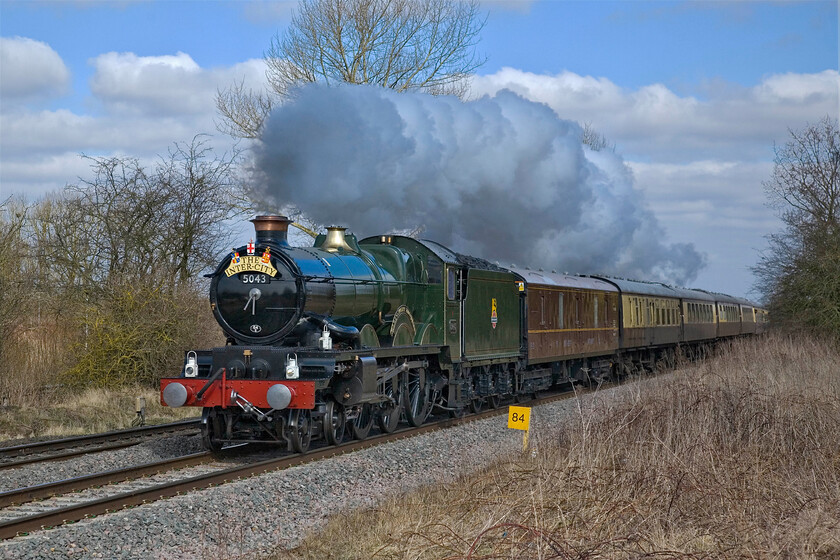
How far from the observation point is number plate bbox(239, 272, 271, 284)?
11273 millimetres

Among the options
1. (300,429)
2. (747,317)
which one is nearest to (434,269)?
(300,429)

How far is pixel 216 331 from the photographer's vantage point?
794 inches

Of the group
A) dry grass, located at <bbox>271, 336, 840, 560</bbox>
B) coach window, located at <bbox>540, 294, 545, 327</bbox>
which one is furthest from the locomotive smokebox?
coach window, located at <bbox>540, 294, 545, 327</bbox>

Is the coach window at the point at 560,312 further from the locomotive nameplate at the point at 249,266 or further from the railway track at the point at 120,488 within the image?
the locomotive nameplate at the point at 249,266

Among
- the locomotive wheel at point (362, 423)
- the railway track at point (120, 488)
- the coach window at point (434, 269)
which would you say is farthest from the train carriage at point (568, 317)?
the railway track at point (120, 488)

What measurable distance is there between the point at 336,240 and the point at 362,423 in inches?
105

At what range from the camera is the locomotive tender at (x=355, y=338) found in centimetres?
1088

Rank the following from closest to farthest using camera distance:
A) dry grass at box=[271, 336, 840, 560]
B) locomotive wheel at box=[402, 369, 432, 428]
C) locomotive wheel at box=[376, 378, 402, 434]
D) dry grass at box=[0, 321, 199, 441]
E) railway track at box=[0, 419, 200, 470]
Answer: dry grass at box=[271, 336, 840, 560]
railway track at box=[0, 419, 200, 470]
locomotive wheel at box=[376, 378, 402, 434]
locomotive wheel at box=[402, 369, 432, 428]
dry grass at box=[0, 321, 199, 441]

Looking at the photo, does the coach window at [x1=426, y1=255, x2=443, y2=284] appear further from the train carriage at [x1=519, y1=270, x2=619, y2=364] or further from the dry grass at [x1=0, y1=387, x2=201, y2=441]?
the dry grass at [x1=0, y1=387, x2=201, y2=441]

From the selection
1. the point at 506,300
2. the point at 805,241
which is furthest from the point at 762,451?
the point at 805,241

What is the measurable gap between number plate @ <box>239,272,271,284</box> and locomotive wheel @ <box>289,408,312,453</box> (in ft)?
5.58

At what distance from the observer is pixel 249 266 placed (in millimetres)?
11352

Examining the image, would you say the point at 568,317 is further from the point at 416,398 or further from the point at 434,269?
the point at 416,398

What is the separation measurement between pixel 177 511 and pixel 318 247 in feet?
18.5
